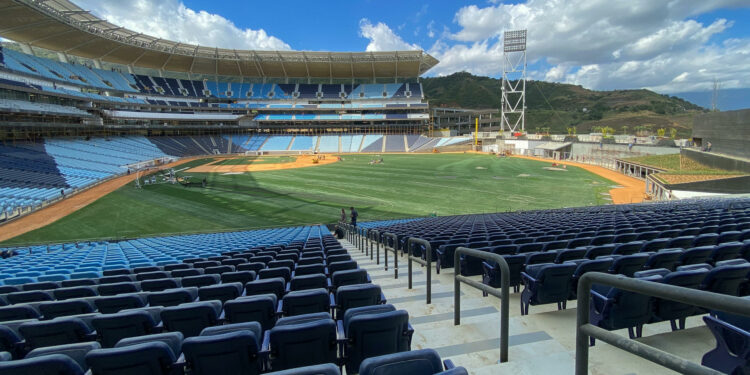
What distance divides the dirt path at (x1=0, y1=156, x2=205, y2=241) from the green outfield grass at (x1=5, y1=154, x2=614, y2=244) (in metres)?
0.88

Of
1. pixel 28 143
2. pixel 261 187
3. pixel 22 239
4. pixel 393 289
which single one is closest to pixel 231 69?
pixel 28 143

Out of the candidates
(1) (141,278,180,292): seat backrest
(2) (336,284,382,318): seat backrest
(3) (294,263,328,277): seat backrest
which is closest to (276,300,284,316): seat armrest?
(2) (336,284,382,318): seat backrest

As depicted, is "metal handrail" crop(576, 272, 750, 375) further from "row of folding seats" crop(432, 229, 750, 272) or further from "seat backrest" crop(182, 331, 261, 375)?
"row of folding seats" crop(432, 229, 750, 272)

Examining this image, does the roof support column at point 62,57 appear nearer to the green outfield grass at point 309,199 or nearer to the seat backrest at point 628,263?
the green outfield grass at point 309,199

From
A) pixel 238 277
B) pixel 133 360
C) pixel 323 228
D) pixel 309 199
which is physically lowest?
pixel 323 228

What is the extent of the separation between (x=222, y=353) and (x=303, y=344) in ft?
2.23

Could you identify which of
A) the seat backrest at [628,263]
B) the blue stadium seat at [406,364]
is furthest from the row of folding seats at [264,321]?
Answer: the seat backrest at [628,263]

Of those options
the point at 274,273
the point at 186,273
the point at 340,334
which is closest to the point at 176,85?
the point at 186,273

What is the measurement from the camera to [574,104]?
5723 inches

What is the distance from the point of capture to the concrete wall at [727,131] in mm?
29844

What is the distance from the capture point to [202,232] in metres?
21.1

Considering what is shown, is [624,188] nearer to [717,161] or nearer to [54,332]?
[717,161]

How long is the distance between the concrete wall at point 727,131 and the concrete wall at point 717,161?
1179mm

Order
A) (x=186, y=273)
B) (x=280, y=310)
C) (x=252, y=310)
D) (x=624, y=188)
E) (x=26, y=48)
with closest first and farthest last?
(x=252, y=310)
(x=280, y=310)
(x=186, y=273)
(x=624, y=188)
(x=26, y=48)
